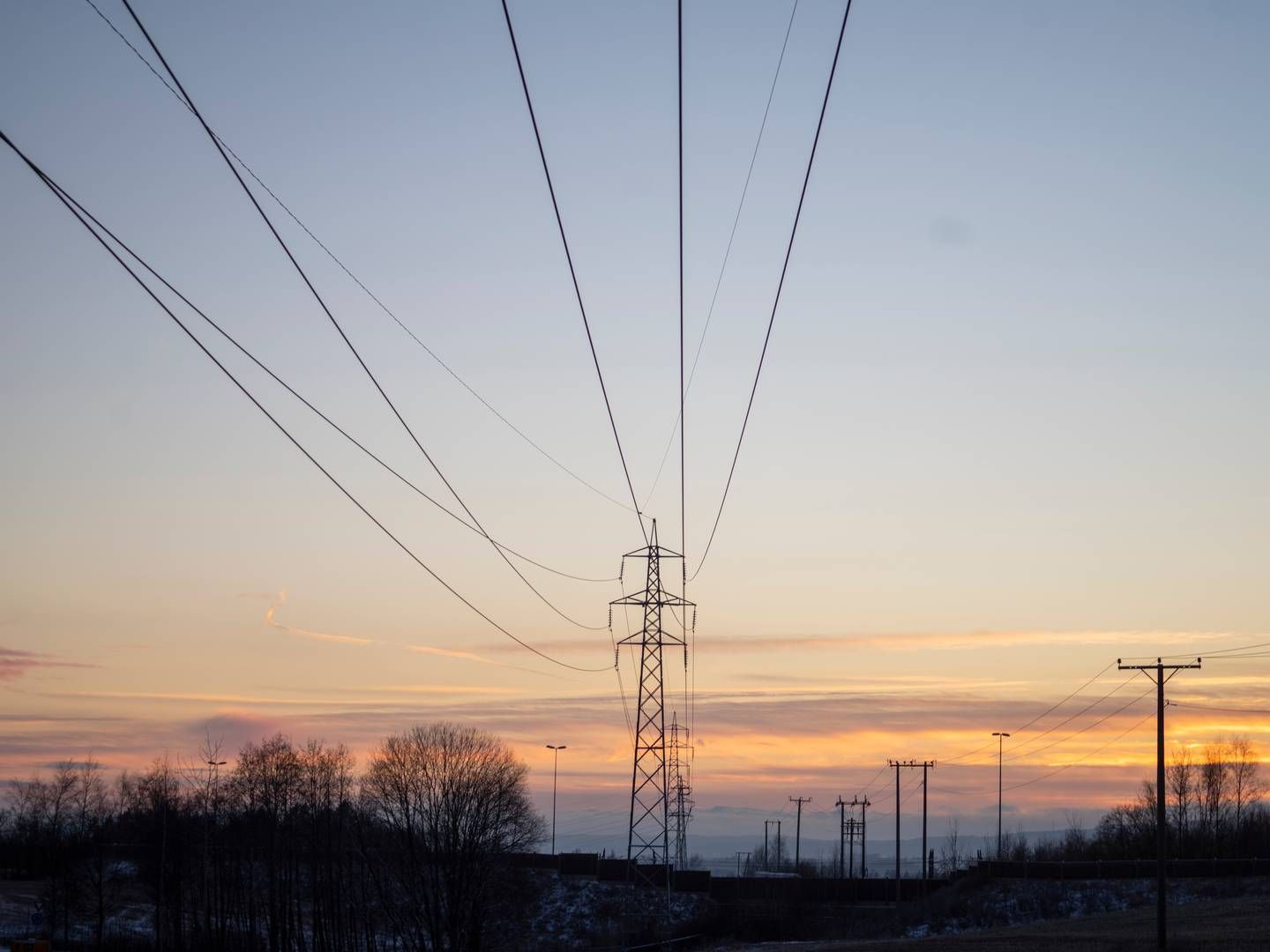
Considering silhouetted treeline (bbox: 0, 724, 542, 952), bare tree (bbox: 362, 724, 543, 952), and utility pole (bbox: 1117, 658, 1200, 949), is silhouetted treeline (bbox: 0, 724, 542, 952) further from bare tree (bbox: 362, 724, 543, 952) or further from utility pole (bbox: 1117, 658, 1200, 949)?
utility pole (bbox: 1117, 658, 1200, 949)

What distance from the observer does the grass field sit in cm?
5609

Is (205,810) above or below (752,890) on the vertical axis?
above

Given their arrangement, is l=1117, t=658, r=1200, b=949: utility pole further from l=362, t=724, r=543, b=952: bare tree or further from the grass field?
l=362, t=724, r=543, b=952: bare tree

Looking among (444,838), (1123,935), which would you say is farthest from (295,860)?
(1123,935)

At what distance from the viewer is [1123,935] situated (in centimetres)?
6334

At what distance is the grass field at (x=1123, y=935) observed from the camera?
56.1m

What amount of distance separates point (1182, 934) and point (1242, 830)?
83575mm

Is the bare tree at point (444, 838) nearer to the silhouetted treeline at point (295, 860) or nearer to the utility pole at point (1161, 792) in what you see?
the silhouetted treeline at point (295, 860)

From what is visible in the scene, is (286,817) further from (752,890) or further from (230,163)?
(230,163)

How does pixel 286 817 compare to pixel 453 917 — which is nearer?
pixel 453 917

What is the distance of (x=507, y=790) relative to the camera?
97.7 metres

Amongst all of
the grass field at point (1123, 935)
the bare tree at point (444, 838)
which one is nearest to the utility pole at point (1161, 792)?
the grass field at point (1123, 935)

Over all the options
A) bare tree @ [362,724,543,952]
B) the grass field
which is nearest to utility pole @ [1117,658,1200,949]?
the grass field

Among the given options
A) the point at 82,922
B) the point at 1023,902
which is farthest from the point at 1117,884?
the point at 82,922
